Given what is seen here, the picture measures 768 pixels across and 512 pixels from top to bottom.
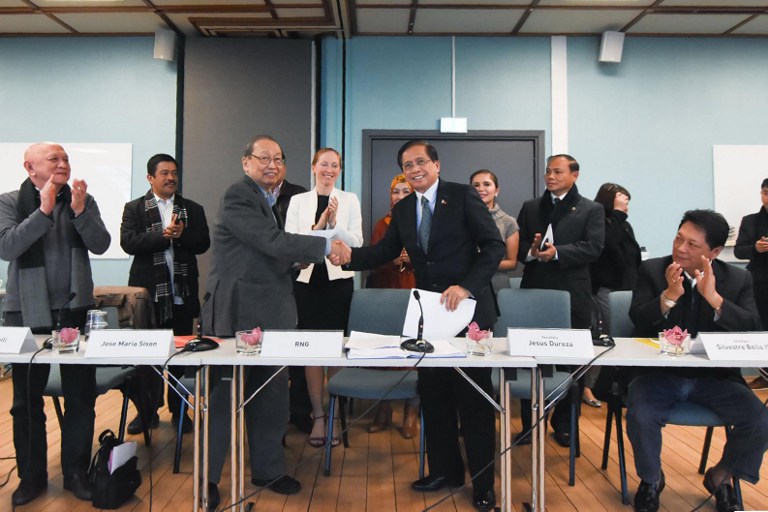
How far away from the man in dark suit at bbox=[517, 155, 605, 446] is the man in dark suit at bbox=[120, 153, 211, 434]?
79.7 inches

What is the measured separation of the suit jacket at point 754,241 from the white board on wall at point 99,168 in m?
5.13

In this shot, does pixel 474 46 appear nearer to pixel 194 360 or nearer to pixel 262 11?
pixel 262 11

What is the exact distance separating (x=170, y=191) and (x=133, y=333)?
5.56 ft

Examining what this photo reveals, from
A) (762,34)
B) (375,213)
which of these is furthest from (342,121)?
(762,34)

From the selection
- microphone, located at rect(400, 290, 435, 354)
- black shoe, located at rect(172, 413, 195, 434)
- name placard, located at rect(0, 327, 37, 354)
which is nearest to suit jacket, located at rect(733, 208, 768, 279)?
microphone, located at rect(400, 290, 435, 354)

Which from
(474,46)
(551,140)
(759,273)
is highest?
(474,46)

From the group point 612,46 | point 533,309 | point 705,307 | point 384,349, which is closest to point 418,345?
point 384,349

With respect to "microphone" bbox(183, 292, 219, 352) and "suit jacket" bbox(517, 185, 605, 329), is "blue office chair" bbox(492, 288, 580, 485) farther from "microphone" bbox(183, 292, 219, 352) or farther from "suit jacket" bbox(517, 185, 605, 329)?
"microphone" bbox(183, 292, 219, 352)

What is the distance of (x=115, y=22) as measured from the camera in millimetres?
4641

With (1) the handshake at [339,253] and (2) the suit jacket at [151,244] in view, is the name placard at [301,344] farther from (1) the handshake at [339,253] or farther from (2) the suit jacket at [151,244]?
(2) the suit jacket at [151,244]

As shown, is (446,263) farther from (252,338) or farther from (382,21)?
(382,21)

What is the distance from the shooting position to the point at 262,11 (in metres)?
4.38

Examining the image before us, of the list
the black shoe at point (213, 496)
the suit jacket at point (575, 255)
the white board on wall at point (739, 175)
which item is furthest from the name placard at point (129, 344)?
the white board on wall at point (739, 175)

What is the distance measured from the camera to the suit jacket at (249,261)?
2.26 metres
